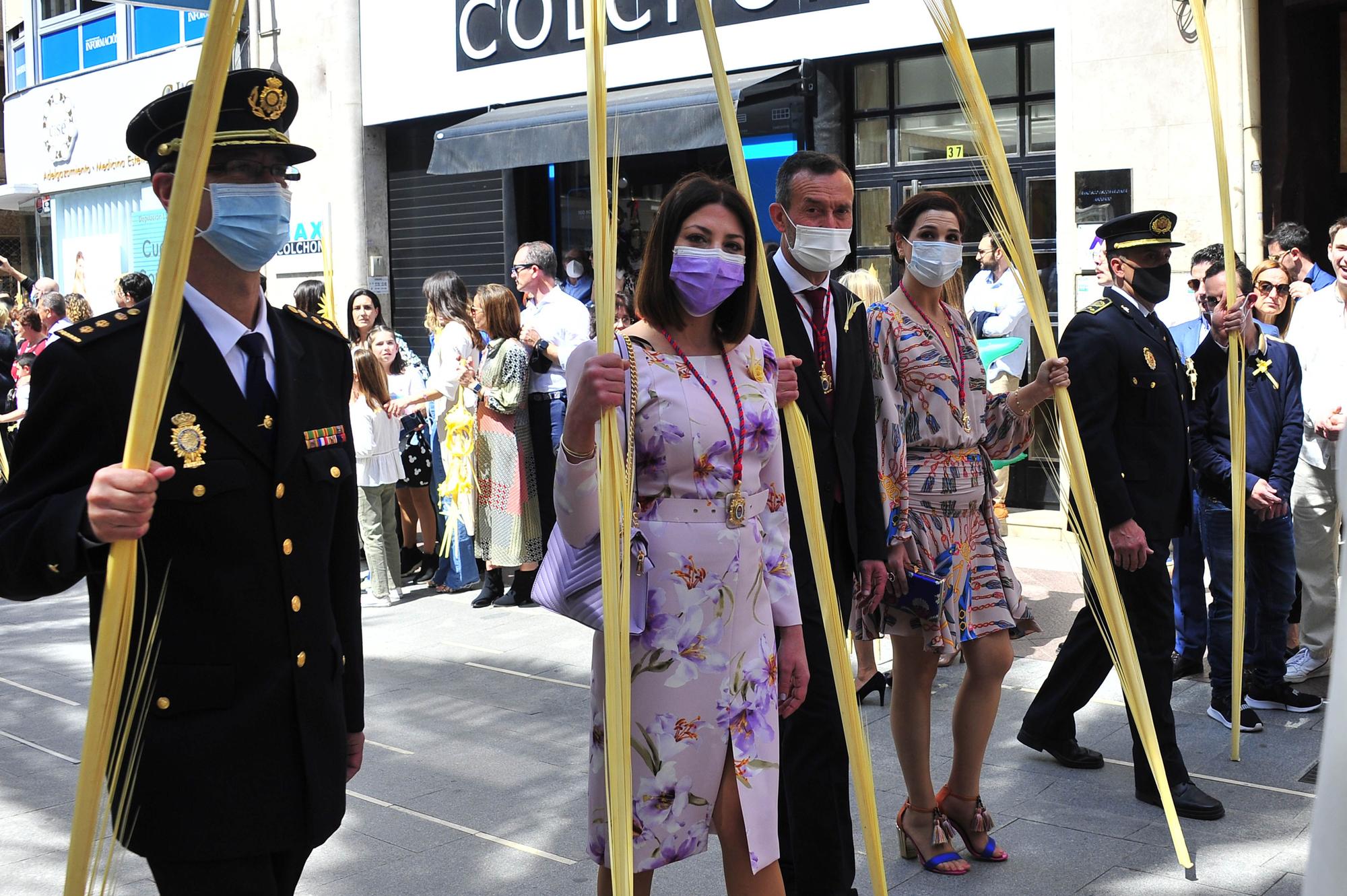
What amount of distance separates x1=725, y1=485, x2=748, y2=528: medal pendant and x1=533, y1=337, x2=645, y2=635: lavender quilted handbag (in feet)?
0.70

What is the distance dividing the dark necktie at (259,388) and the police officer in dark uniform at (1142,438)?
9.91ft

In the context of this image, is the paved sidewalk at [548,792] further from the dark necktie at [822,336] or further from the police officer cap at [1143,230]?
the police officer cap at [1143,230]

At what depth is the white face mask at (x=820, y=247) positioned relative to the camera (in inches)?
153

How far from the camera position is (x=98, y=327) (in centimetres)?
237

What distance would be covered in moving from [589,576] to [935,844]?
71.4 inches

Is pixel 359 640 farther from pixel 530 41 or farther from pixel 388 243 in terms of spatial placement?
pixel 388 243

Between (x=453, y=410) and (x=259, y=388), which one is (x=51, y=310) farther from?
(x=259, y=388)

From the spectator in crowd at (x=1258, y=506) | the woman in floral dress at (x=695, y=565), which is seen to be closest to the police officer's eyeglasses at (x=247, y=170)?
the woman in floral dress at (x=695, y=565)

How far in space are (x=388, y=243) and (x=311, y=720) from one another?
1290cm

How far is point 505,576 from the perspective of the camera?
9.52 m

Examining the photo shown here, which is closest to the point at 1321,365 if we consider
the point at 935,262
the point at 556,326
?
the point at 935,262

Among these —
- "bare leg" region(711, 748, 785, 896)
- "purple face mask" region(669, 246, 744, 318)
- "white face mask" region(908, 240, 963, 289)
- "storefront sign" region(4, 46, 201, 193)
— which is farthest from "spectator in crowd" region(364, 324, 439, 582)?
"storefront sign" region(4, 46, 201, 193)

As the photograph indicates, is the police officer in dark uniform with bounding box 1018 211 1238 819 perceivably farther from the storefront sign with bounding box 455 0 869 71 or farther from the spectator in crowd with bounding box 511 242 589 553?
the storefront sign with bounding box 455 0 869 71

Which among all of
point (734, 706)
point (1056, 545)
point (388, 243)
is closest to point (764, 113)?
point (1056, 545)
